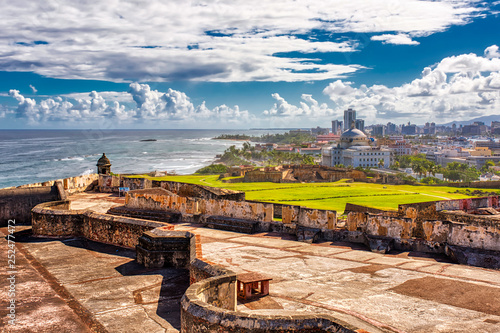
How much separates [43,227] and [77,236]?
0.98 metres

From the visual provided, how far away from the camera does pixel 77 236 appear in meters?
12.3

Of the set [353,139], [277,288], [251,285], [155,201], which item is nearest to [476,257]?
[277,288]

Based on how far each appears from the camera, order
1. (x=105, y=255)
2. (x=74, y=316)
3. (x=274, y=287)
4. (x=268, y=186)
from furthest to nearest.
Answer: (x=268, y=186) < (x=105, y=255) < (x=274, y=287) < (x=74, y=316)

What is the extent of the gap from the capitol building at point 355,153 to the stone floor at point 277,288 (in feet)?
419

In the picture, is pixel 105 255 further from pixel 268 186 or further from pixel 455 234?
pixel 268 186

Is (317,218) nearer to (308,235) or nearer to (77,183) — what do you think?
(308,235)

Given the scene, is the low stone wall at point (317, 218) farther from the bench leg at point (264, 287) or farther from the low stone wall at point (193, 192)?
the low stone wall at point (193, 192)

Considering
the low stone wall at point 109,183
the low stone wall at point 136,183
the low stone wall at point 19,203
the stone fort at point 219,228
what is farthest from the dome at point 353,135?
the low stone wall at point 19,203

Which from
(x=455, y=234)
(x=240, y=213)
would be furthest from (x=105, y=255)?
(x=455, y=234)

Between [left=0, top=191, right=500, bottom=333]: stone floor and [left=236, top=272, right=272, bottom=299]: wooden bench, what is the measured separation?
0.58ft

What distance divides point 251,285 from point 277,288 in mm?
834

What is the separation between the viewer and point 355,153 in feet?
449

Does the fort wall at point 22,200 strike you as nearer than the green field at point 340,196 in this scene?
Yes

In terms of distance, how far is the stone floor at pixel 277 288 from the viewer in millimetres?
6797
